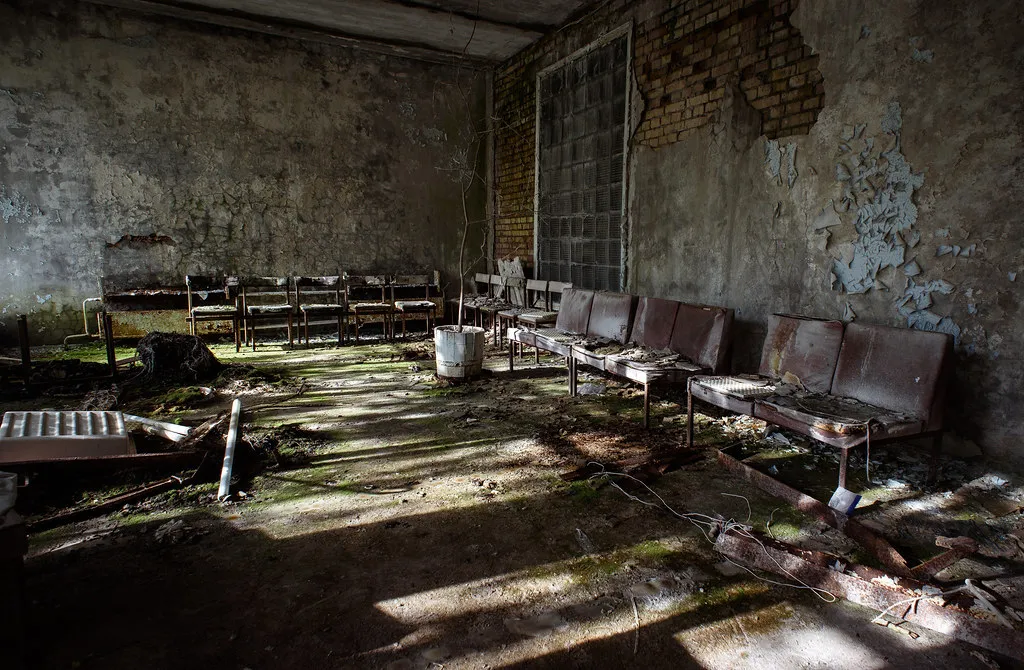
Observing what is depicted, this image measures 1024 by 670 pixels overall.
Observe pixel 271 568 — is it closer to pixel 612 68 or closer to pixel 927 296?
pixel 927 296

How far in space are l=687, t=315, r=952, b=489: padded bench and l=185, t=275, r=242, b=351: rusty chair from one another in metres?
5.61

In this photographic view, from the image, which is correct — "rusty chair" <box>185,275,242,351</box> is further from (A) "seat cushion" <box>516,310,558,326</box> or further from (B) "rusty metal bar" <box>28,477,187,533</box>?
(B) "rusty metal bar" <box>28,477,187,533</box>

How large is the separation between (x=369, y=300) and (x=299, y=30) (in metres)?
3.66

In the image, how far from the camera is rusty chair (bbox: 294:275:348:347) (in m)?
7.30

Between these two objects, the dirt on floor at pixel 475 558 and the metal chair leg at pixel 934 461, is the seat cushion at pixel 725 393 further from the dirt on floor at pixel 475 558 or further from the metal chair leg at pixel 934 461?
the metal chair leg at pixel 934 461

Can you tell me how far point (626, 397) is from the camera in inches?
197

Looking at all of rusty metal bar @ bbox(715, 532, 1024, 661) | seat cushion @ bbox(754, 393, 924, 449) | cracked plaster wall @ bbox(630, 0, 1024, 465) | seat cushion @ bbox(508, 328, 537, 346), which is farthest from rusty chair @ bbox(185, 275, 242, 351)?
rusty metal bar @ bbox(715, 532, 1024, 661)

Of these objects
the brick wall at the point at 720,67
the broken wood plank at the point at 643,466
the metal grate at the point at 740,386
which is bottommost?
the broken wood plank at the point at 643,466

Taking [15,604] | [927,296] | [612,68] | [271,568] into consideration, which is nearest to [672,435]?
[927,296]

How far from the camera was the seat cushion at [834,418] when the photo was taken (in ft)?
9.37

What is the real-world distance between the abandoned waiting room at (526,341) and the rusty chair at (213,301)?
74 millimetres

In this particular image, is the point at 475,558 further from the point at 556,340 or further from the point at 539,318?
the point at 539,318

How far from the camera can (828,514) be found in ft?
8.82

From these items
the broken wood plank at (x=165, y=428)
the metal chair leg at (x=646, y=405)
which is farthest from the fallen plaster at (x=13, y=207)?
the metal chair leg at (x=646, y=405)
